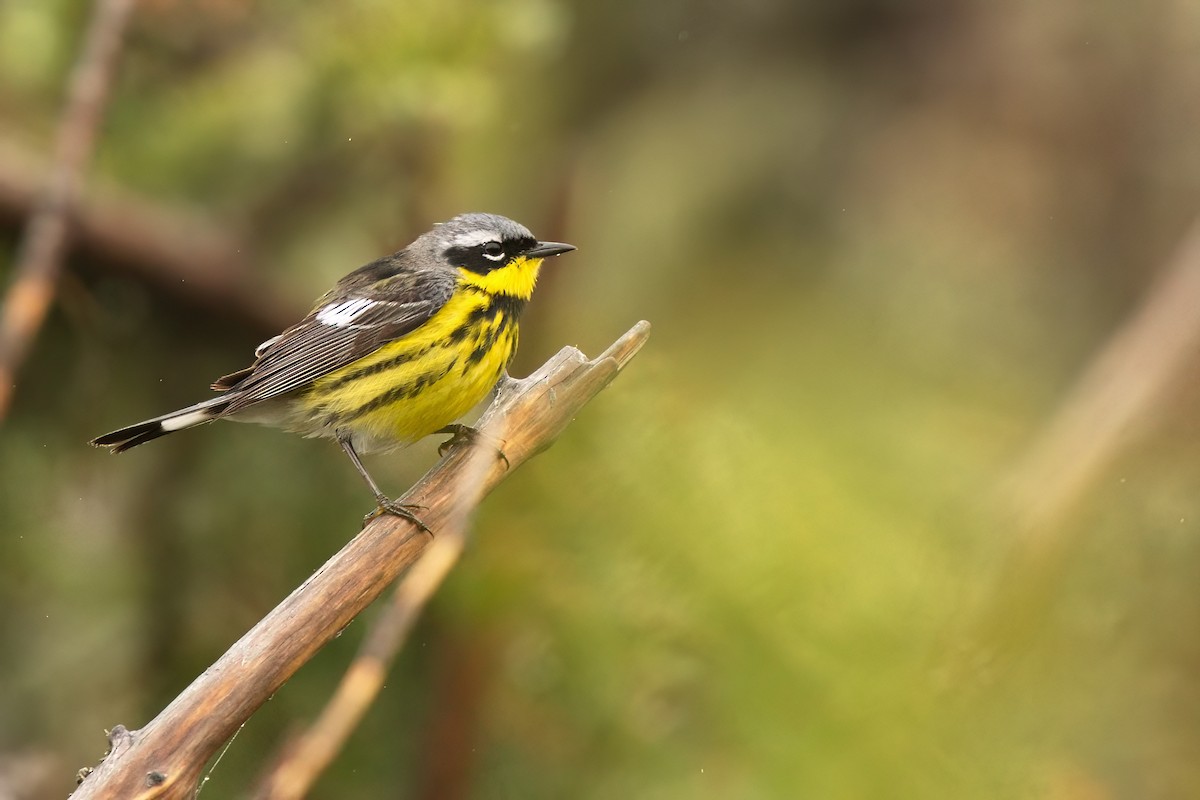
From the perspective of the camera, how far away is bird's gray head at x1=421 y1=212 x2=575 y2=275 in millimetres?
3412

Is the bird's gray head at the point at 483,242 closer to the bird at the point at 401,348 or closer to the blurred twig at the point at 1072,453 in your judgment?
the bird at the point at 401,348

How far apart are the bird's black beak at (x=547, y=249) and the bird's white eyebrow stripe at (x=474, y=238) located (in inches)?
4.2

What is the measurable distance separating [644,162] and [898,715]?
14.7 ft

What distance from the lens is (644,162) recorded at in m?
6.42

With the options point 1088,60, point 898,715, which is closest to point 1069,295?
point 1088,60

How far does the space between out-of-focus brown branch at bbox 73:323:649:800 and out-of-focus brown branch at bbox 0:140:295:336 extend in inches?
45.7

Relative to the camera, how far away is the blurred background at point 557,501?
238 cm

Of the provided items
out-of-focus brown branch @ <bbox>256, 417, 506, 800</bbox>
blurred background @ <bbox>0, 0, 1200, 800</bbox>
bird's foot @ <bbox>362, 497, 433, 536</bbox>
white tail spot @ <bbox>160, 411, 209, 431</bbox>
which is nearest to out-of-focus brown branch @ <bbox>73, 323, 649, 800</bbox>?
bird's foot @ <bbox>362, 497, 433, 536</bbox>

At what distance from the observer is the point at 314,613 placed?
2043 mm

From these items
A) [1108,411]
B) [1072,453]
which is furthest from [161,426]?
[1108,411]

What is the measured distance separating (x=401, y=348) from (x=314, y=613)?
4.42 ft

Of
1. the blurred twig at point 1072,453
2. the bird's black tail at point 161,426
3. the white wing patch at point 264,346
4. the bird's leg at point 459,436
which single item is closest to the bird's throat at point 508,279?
the bird's leg at point 459,436

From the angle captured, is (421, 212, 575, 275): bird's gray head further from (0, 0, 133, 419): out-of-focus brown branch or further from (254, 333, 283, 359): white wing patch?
(0, 0, 133, 419): out-of-focus brown branch

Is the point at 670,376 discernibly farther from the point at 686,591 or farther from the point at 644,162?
the point at 644,162
